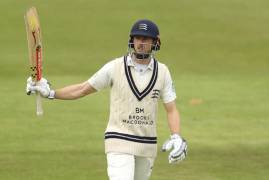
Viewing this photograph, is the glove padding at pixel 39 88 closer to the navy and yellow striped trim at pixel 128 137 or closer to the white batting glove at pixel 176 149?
the navy and yellow striped trim at pixel 128 137

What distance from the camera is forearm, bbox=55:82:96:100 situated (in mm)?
8523

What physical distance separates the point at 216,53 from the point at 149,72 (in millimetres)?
20227

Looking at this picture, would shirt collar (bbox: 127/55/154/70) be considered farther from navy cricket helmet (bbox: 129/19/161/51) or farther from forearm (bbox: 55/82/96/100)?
forearm (bbox: 55/82/96/100)

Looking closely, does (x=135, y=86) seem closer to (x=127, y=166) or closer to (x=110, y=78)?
(x=110, y=78)

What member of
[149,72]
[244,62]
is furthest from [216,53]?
[149,72]

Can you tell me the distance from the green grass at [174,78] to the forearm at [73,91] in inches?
147

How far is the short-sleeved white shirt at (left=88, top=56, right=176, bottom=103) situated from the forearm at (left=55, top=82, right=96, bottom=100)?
0.08 metres

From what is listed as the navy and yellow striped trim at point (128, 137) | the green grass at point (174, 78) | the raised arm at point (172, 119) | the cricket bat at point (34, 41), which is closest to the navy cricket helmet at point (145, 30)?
the raised arm at point (172, 119)

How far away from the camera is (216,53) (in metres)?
28.6

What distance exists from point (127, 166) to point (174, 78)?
623 inches

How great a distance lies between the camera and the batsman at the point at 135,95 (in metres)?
8.40

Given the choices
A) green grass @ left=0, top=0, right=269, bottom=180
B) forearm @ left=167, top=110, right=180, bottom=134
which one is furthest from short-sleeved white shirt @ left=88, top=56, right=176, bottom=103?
green grass @ left=0, top=0, right=269, bottom=180

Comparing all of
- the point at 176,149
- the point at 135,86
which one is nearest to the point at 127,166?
the point at 176,149

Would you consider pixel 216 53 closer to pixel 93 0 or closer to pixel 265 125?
pixel 93 0
